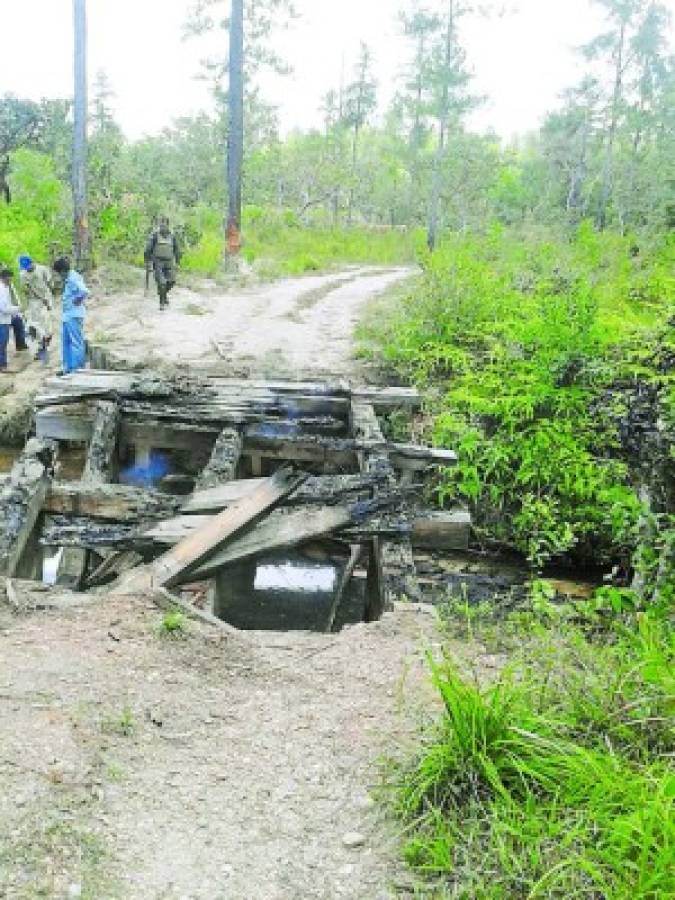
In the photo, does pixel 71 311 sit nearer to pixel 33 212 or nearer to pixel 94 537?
pixel 94 537

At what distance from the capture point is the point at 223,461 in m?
6.46

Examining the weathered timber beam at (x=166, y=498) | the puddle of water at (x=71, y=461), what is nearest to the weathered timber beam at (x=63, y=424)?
the puddle of water at (x=71, y=461)

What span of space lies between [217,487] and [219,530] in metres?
0.74

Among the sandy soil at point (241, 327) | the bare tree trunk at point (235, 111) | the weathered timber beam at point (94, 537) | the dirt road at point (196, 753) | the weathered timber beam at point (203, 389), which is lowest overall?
the dirt road at point (196, 753)

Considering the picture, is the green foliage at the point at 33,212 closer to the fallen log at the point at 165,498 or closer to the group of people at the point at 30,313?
the group of people at the point at 30,313

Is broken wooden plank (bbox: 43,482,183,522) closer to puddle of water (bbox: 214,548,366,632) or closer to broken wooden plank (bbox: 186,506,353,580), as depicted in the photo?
broken wooden plank (bbox: 186,506,353,580)

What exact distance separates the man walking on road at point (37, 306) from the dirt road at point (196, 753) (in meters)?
8.34

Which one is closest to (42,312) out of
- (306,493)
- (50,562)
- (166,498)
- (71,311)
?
(71,311)

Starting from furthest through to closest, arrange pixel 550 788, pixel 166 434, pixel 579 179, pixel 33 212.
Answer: pixel 579 179
pixel 33 212
pixel 166 434
pixel 550 788

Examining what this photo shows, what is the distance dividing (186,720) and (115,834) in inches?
27.6

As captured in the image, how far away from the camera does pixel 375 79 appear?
1863 inches

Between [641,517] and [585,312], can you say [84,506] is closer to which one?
[641,517]

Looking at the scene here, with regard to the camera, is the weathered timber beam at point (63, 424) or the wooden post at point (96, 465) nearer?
the wooden post at point (96, 465)

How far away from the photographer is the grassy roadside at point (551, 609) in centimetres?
231
